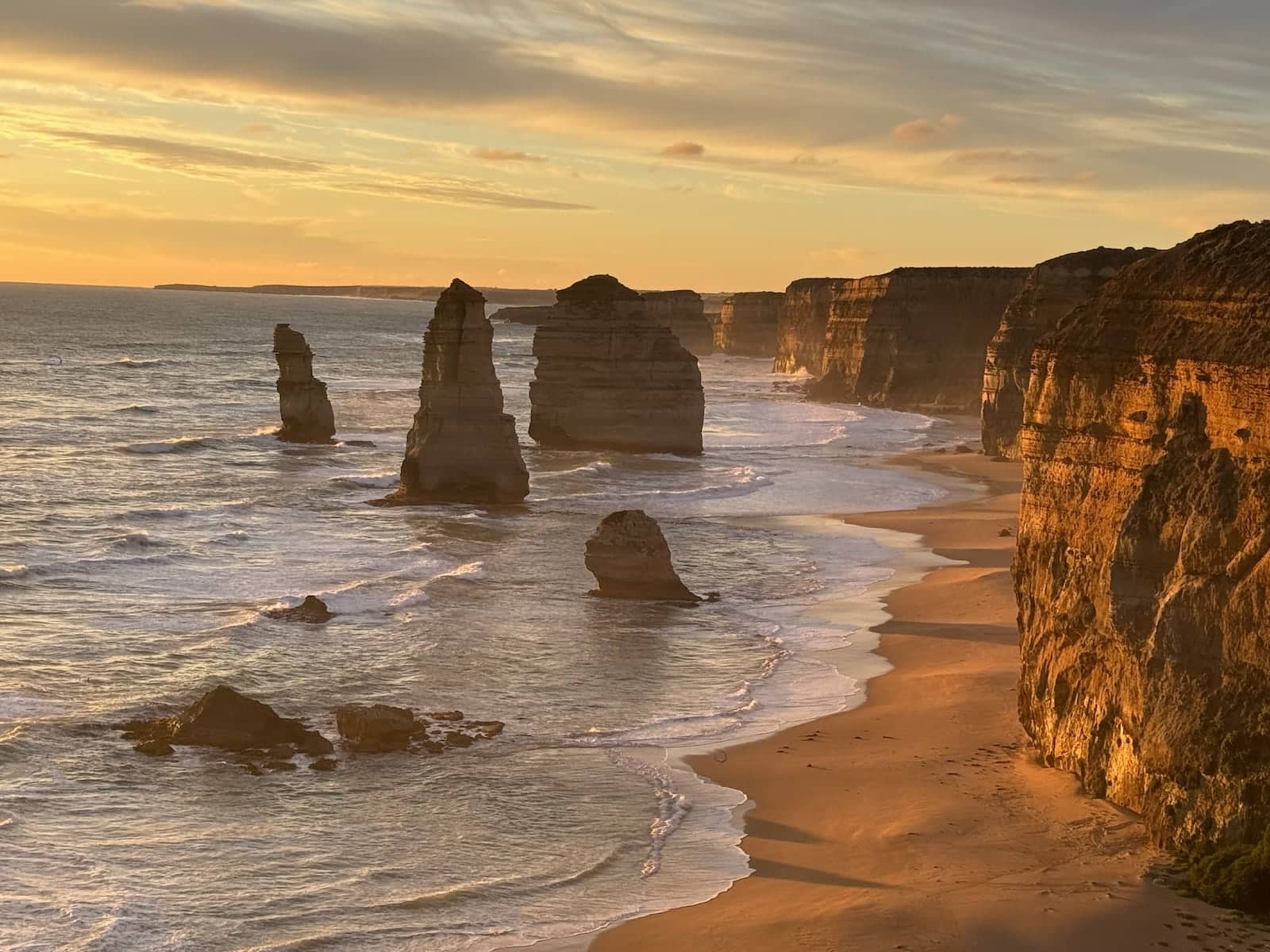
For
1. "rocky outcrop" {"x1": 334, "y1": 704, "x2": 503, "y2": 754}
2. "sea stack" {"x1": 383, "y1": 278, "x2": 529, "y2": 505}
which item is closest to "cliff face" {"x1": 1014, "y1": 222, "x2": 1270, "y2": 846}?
"rocky outcrop" {"x1": 334, "y1": 704, "x2": 503, "y2": 754}

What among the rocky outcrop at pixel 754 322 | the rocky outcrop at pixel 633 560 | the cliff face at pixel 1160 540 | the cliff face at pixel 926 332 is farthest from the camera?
the rocky outcrop at pixel 754 322

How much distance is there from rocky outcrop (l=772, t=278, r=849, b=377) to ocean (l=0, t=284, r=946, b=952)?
78851mm

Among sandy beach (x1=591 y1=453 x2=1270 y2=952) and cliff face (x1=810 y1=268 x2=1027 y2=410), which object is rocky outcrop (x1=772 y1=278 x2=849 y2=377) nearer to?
cliff face (x1=810 y1=268 x2=1027 y2=410)

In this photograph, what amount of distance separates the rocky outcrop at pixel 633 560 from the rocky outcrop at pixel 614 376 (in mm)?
31925

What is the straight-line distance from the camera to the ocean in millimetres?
18125

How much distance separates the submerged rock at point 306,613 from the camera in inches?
1292

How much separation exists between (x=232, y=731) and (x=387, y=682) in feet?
14.5

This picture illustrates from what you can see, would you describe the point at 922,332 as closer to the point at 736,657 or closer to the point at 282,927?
the point at 736,657

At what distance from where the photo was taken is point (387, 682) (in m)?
27.9

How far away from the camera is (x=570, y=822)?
819 inches

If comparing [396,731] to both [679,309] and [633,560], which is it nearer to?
[633,560]

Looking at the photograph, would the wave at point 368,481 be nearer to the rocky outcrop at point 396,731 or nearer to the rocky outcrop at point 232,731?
the rocky outcrop at point 396,731

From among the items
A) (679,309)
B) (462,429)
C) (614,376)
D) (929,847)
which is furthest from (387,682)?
(679,309)

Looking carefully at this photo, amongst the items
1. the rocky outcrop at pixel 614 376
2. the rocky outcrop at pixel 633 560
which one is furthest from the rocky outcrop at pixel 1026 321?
the rocky outcrop at pixel 633 560
